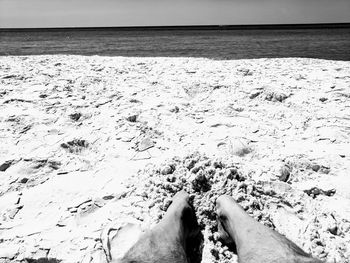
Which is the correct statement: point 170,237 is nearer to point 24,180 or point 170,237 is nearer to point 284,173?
point 284,173

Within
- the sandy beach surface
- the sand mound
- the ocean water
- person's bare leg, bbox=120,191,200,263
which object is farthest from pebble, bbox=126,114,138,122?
the ocean water

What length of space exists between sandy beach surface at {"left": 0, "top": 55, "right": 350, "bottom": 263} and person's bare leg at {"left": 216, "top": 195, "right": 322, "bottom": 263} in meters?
0.11

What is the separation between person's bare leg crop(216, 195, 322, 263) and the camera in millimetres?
1326

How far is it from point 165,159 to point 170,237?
770 mm

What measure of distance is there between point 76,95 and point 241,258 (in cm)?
300

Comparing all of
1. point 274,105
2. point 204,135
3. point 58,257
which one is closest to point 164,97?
point 204,135

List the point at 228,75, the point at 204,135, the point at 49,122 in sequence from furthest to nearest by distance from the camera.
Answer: the point at 228,75 < the point at 49,122 < the point at 204,135

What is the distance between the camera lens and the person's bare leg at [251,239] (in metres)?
1.33

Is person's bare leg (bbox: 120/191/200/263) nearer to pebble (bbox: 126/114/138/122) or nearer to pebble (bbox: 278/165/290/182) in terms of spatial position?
pebble (bbox: 278/165/290/182)

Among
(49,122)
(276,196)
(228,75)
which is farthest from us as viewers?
(228,75)

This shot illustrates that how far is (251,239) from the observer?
1.50 meters

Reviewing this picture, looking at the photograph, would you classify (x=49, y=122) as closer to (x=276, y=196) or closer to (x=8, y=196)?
(x=8, y=196)

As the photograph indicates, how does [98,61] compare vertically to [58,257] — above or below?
above

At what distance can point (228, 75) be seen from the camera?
4305 mm
